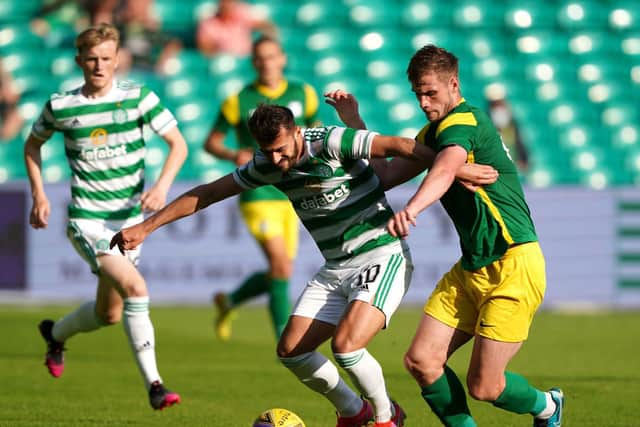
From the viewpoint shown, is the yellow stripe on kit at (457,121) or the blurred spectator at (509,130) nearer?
the yellow stripe on kit at (457,121)

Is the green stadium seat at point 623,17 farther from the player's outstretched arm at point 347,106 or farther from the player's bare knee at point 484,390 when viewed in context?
the player's bare knee at point 484,390

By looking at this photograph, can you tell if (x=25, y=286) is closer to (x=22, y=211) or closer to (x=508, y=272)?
(x=22, y=211)

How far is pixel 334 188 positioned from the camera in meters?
5.59

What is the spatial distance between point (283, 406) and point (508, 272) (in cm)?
202

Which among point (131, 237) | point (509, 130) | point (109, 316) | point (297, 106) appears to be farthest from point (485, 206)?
point (509, 130)

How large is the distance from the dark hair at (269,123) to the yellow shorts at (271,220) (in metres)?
3.84

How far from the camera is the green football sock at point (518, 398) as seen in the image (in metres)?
5.30

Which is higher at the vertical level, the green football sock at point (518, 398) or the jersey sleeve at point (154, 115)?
the jersey sleeve at point (154, 115)

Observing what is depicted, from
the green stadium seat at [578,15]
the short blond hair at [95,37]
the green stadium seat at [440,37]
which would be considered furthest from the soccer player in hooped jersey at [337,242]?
the green stadium seat at [578,15]

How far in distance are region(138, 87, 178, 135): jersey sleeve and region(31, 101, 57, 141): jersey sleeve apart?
55 centimetres

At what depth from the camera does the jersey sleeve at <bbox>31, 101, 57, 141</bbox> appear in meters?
7.12

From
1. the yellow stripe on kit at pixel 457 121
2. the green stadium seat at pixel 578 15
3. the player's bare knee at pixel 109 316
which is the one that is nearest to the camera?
the yellow stripe on kit at pixel 457 121

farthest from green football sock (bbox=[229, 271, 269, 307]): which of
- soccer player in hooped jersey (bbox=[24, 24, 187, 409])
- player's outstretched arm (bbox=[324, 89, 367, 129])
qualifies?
player's outstretched arm (bbox=[324, 89, 367, 129])

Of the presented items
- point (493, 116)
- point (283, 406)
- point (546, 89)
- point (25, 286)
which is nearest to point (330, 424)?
point (283, 406)
